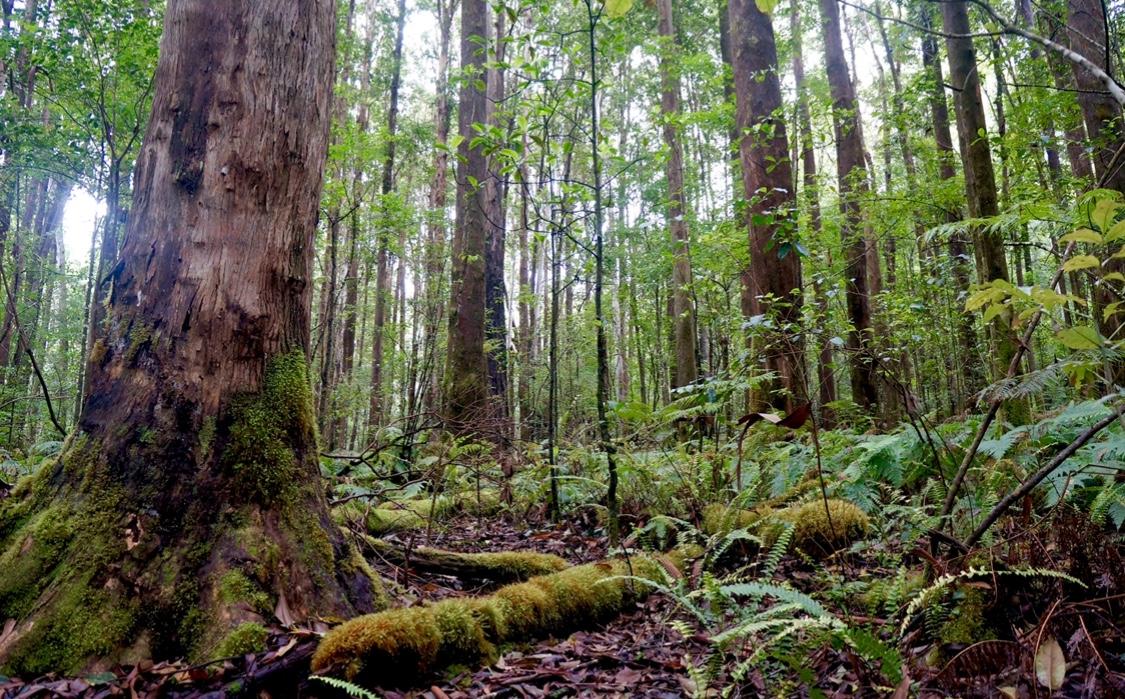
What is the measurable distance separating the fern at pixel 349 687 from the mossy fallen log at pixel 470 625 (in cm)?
5

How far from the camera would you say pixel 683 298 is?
12438 mm

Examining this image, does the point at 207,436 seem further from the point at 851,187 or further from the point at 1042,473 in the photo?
the point at 851,187

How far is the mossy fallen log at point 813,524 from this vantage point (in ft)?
12.5

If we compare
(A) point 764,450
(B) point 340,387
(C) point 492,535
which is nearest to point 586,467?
(C) point 492,535

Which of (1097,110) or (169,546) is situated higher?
(1097,110)

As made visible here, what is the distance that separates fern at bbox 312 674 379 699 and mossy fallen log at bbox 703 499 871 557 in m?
2.40

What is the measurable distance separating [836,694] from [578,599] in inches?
56.2

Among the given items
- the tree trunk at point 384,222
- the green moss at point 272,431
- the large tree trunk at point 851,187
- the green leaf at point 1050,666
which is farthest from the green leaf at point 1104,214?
the tree trunk at point 384,222

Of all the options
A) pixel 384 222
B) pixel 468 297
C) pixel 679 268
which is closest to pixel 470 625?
pixel 468 297

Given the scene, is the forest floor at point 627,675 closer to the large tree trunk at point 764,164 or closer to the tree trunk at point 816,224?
the tree trunk at point 816,224

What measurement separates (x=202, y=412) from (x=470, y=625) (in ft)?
4.90

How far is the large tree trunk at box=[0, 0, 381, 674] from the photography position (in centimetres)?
238

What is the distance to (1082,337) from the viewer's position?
1.91 meters

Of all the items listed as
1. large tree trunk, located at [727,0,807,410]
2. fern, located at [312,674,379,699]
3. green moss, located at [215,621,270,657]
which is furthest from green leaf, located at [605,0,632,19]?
large tree trunk, located at [727,0,807,410]
